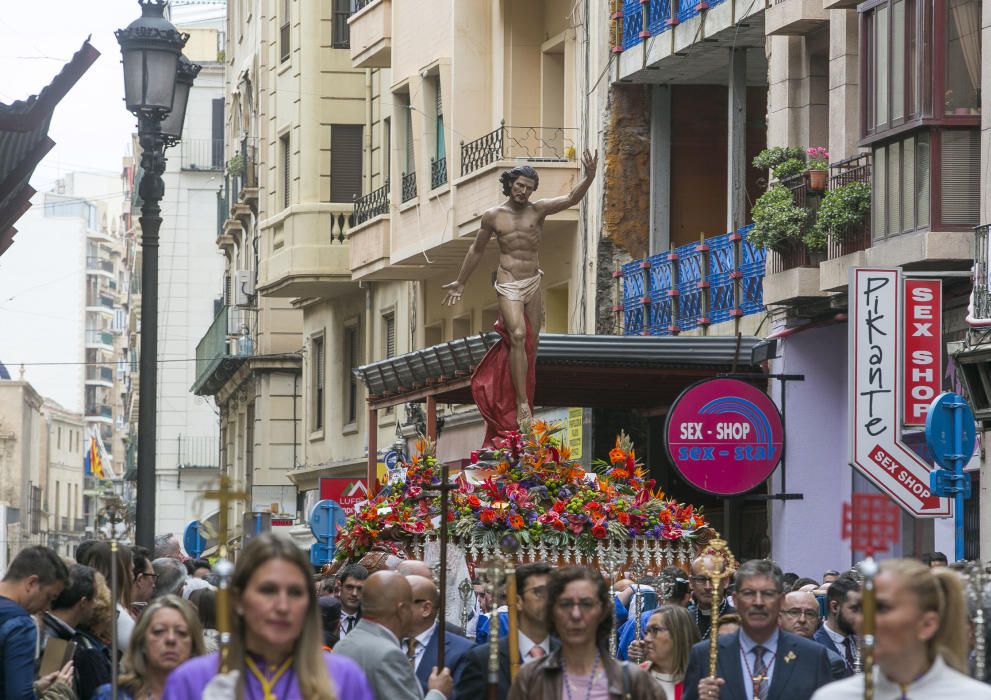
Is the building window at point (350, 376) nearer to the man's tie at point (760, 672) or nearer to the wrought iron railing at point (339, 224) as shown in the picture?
the wrought iron railing at point (339, 224)

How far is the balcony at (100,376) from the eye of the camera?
164 metres

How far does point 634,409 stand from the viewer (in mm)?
29344

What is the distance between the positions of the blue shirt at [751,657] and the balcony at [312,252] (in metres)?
30.3

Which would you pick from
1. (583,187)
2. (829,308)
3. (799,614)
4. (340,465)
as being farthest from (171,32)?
(340,465)

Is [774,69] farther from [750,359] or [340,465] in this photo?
[340,465]

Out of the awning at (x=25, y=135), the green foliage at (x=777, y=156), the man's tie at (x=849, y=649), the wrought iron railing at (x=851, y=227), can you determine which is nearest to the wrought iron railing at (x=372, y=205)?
the green foliage at (x=777, y=156)

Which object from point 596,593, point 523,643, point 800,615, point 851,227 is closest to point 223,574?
point 596,593

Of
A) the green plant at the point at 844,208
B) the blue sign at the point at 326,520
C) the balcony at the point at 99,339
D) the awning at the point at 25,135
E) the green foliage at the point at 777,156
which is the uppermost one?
the balcony at the point at 99,339

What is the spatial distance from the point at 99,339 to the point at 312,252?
12409cm

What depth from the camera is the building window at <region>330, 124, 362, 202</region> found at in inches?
1629

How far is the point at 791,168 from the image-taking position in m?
23.5

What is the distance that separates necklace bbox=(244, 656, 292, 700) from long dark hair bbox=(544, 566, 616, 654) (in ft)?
6.97

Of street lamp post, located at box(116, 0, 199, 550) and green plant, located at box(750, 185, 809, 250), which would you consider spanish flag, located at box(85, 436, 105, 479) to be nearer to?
green plant, located at box(750, 185, 809, 250)

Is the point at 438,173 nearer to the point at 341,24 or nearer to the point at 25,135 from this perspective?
the point at 341,24
